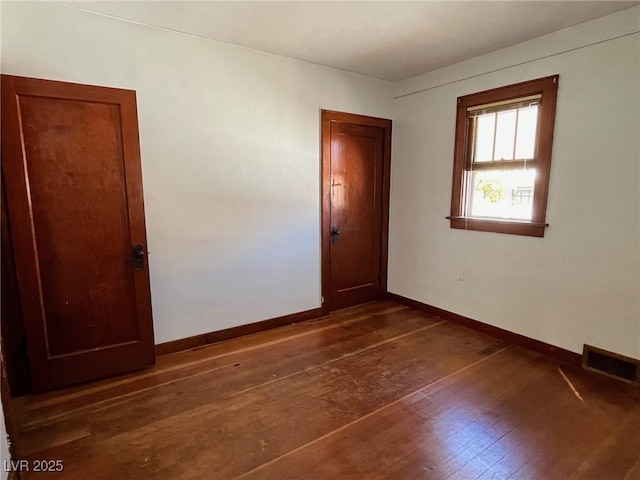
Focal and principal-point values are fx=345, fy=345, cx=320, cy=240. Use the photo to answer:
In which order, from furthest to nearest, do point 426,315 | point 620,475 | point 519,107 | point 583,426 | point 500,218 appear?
point 426,315, point 500,218, point 519,107, point 583,426, point 620,475

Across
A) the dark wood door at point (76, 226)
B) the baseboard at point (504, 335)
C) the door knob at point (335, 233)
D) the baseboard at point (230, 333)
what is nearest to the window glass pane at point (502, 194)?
the baseboard at point (504, 335)

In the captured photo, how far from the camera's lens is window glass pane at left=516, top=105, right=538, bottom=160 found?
303 centimetres

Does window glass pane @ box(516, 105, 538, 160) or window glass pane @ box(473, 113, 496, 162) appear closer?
window glass pane @ box(516, 105, 538, 160)

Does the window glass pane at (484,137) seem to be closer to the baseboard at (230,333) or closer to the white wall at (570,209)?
the white wall at (570,209)

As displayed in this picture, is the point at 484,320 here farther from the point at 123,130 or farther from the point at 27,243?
the point at 27,243

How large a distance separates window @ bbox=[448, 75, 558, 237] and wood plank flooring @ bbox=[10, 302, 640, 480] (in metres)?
1.26

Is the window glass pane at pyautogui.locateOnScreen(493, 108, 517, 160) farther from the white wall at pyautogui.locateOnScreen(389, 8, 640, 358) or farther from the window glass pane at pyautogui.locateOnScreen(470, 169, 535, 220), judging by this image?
the white wall at pyautogui.locateOnScreen(389, 8, 640, 358)

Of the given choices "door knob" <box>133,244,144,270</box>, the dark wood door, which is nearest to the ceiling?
the dark wood door

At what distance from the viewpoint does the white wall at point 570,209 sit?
2529 millimetres

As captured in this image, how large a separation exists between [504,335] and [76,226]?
149 inches

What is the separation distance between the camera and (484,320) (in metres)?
3.51

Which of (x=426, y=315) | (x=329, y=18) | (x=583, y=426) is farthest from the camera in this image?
(x=426, y=315)

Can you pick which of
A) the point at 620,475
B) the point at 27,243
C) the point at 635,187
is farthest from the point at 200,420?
the point at 635,187

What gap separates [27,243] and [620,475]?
12.3 feet
